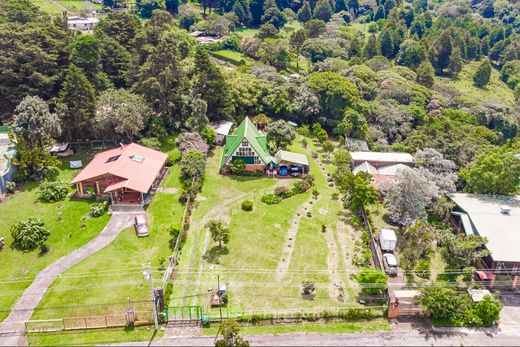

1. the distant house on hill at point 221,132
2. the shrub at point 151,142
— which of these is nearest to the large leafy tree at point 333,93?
the distant house on hill at point 221,132

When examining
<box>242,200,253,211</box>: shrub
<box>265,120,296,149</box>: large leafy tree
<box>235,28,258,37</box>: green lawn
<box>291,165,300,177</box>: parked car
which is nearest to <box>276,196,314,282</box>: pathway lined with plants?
<box>242,200,253,211</box>: shrub

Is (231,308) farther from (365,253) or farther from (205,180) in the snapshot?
(205,180)

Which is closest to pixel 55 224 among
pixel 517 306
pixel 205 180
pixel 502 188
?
pixel 205 180

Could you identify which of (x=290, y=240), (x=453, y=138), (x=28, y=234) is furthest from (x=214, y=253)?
(x=453, y=138)

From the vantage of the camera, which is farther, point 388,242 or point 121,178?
point 121,178

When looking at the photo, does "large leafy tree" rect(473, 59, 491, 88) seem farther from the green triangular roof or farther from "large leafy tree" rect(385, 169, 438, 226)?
"large leafy tree" rect(385, 169, 438, 226)

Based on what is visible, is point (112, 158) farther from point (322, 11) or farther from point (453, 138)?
point (322, 11)
